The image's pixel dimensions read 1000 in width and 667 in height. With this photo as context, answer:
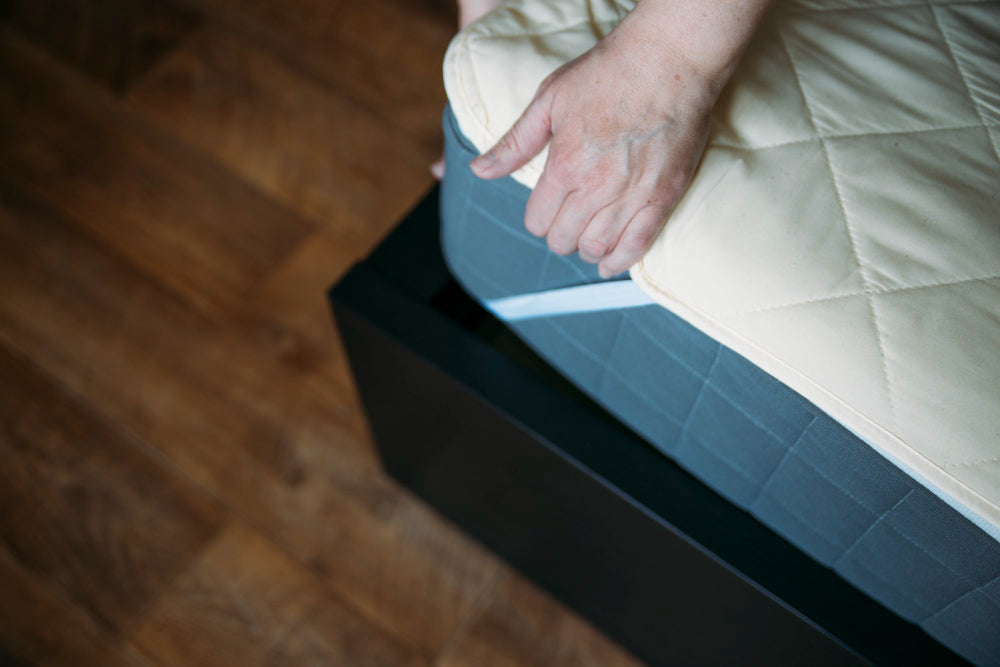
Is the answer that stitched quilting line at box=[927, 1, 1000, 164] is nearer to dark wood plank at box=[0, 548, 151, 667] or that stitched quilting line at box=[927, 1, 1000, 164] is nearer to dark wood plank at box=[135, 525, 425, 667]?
dark wood plank at box=[135, 525, 425, 667]

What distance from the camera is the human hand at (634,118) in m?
0.44

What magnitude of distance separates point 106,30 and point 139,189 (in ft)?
1.10

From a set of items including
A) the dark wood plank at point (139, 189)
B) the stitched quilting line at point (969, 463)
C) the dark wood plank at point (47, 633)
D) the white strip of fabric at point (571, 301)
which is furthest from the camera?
the dark wood plank at point (139, 189)

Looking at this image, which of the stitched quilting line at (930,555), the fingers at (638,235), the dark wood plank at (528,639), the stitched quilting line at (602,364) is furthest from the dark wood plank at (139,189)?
the stitched quilting line at (930,555)

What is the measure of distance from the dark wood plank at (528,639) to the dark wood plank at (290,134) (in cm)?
52

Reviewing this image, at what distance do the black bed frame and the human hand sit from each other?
0.61ft

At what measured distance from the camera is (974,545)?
17.0 inches

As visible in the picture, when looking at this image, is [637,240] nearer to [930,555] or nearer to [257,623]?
[930,555]

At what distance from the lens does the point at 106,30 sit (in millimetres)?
1286

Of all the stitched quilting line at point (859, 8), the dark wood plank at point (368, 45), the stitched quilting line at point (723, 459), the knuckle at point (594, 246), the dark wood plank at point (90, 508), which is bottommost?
the dark wood plank at point (90, 508)

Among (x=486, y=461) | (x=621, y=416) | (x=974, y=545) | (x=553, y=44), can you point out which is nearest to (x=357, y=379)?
(x=486, y=461)

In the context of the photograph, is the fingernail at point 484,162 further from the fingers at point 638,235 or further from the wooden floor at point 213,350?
the wooden floor at point 213,350

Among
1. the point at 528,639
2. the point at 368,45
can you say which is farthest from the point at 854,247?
the point at 368,45

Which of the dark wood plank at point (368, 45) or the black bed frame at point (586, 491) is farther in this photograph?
the dark wood plank at point (368, 45)
